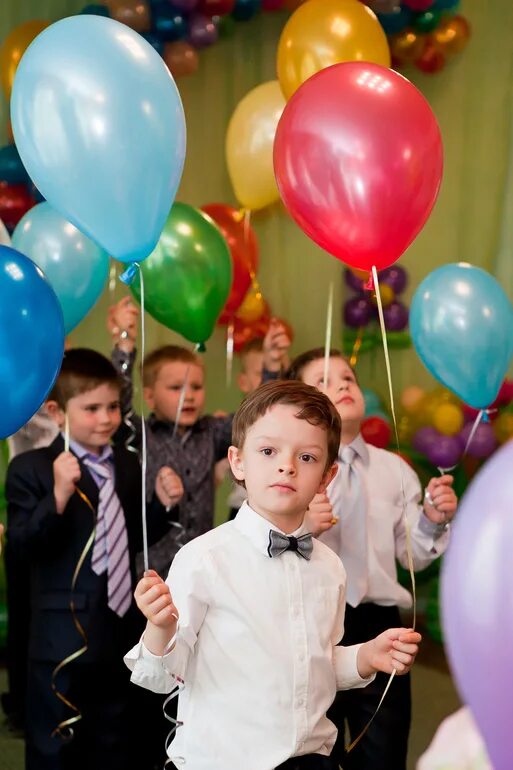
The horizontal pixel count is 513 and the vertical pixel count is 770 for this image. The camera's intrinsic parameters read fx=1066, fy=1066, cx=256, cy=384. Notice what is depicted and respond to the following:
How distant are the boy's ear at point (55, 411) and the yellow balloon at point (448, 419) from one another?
68.4 inches

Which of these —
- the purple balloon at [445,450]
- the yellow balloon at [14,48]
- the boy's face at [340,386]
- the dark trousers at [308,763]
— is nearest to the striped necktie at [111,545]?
the boy's face at [340,386]

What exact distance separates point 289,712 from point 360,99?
3.37 feet

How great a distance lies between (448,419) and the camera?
3797 millimetres

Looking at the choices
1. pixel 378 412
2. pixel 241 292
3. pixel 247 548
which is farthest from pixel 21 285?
pixel 378 412

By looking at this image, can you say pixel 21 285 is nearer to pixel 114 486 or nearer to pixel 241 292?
pixel 114 486

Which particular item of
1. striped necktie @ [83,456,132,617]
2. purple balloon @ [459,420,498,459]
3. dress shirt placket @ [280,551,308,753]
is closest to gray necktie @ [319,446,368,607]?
striped necktie @ [83,456,132,617]

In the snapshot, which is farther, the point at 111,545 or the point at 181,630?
the point at 111,545

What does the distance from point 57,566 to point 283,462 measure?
919 millimetres

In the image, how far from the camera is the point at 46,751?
2.29m

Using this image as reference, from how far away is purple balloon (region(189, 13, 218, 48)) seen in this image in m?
3.62

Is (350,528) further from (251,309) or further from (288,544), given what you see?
(251,309)

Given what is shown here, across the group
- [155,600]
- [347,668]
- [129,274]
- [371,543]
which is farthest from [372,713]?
[129,274]

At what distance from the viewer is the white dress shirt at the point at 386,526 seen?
229 centimetres

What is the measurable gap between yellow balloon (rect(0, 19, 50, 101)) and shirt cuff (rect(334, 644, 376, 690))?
7.25 feet
